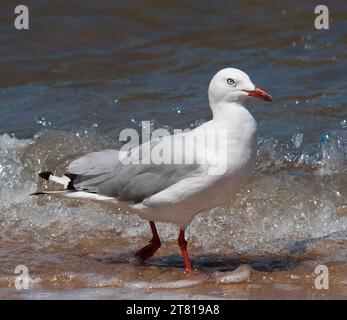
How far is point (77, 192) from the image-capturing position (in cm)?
679

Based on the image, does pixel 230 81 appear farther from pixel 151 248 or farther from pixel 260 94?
pixel 151 248

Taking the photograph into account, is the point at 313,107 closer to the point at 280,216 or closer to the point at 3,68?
the point at 280,216

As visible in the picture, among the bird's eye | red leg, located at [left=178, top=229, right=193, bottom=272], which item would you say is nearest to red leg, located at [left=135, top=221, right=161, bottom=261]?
red leg, located at [left=178, top=229, right=193, bottom=272]

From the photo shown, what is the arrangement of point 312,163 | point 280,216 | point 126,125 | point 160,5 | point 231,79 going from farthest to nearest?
point 160,5 < point 126,125 < point 312,163 < point 280,216 < point 231,79

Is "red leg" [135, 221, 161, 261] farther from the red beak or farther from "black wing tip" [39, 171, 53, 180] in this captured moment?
the red beak

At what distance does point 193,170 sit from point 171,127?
3.54 m

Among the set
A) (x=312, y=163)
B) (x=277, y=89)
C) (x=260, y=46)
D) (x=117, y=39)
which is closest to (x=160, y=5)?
(x=117, y=39)

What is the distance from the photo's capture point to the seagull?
6.25m

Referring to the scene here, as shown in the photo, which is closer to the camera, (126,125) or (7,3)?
(126,125)

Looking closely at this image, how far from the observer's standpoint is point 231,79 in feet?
21.0
